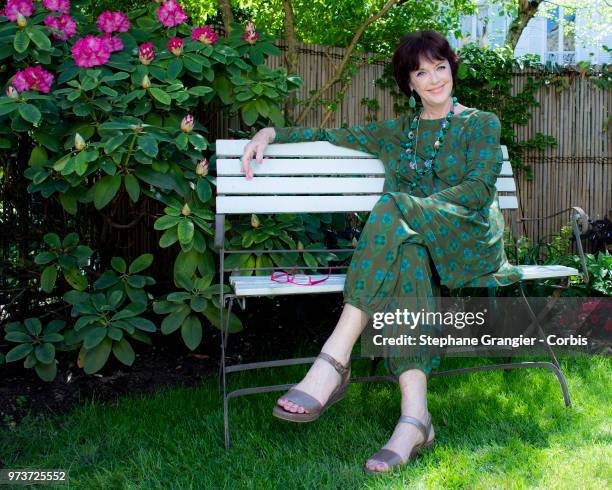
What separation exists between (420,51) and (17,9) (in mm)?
1618

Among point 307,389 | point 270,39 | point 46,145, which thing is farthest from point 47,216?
point 307,389

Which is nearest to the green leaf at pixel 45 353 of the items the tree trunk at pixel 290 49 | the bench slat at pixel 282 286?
the bench slat at pixel 282 286

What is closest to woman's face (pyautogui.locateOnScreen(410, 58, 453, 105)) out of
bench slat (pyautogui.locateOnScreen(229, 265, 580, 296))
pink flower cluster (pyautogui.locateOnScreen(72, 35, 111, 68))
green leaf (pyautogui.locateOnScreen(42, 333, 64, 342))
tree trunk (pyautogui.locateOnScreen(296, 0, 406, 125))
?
bench slat (pyautogui.locateOnScreen(229, 265, 580, 296))

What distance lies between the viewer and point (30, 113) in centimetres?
248

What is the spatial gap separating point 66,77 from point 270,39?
1032 millimetres

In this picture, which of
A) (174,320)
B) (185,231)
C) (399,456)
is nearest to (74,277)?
(174,320)

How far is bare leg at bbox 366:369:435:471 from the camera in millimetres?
2035

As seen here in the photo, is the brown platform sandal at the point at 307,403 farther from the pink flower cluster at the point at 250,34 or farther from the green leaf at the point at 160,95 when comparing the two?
the pink flower cluster at the point at 250,34

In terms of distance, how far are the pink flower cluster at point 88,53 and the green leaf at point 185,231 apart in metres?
0.73

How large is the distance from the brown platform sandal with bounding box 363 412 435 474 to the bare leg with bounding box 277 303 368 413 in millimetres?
238

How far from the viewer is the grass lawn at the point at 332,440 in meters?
1.96

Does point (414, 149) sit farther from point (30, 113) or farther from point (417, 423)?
point (30, 113)

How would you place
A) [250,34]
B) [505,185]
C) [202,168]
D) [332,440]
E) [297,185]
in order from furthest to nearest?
[505,185] < [250,34] < [297,185] < [202,168] < [332,440]

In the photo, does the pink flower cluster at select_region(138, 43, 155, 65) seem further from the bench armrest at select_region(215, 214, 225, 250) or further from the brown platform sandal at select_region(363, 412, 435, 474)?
the brown platform sandal at select_region(363, 412, 435, 474)
